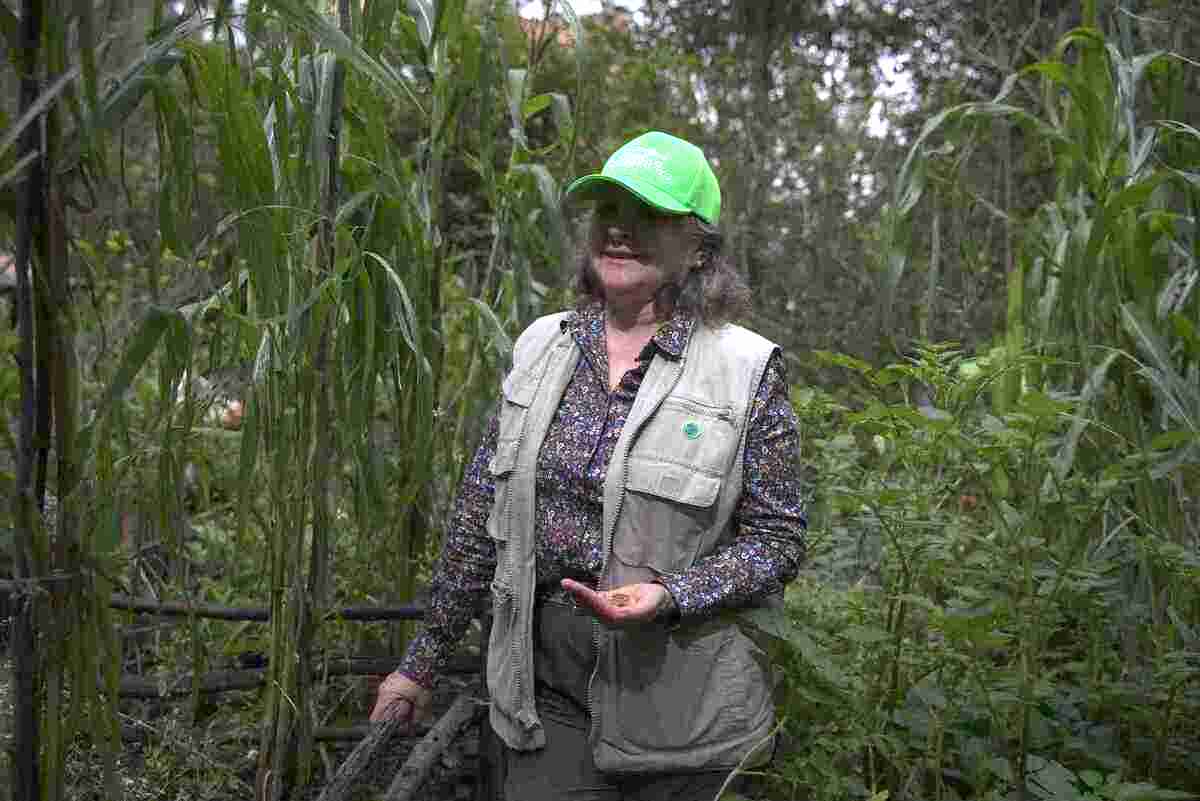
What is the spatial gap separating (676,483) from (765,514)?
0.50 ft

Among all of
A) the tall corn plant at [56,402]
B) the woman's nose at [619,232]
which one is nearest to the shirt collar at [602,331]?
the woman's nose at [619,232]

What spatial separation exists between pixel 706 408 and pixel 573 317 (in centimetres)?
28

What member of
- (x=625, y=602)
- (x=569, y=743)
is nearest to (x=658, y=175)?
(x=625, y=602)

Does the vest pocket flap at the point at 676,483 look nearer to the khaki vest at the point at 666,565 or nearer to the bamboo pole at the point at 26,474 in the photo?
the khaki vest at the point at 666,565

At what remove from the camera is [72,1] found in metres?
1.09

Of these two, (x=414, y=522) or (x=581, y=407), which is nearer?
(x=581, y=407)

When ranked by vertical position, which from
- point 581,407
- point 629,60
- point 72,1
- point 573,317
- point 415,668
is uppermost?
point 629,60

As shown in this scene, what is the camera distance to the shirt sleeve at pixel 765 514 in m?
1.83

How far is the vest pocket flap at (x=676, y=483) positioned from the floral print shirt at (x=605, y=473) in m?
0.07

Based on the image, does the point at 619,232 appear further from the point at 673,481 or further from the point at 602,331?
the point at 673,481

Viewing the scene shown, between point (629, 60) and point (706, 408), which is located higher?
point (629, 60)

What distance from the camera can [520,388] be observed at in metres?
1.97

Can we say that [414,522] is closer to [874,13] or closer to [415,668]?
[415,668]

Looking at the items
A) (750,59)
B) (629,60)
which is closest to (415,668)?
(629,60)
